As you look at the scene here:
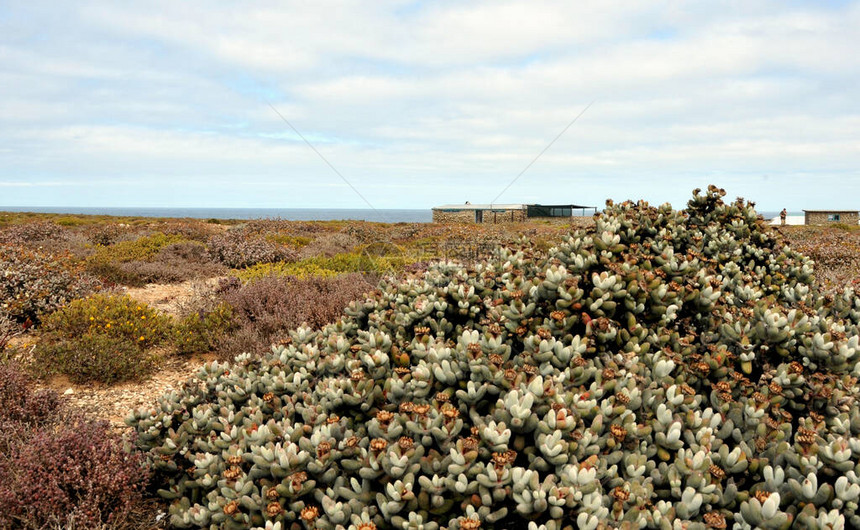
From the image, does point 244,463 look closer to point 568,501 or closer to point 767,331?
point 568,501

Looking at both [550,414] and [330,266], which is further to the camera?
[330,266]

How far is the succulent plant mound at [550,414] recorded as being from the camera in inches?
80.6

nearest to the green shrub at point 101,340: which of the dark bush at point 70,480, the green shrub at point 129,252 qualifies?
the dark bush at point 70,480

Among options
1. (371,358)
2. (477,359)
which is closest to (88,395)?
(371,358)

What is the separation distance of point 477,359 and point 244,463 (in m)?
1.36

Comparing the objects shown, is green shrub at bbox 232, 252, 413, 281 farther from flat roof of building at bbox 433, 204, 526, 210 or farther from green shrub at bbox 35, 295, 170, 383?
flat roof of building at bbox 433, 204, 526, 210

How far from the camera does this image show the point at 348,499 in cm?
227

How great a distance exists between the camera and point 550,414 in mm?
2135

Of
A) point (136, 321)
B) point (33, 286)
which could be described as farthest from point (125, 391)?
point (33, 286)

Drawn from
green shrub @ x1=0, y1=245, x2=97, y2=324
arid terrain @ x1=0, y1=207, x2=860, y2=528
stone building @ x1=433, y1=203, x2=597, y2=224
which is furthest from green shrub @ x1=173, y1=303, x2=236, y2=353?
stone building @ x1=433, y1=203, x2=597, y2=224

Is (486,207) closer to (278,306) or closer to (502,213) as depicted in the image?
(502,213)

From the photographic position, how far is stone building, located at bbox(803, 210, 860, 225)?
52.4m

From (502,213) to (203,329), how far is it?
4850cm

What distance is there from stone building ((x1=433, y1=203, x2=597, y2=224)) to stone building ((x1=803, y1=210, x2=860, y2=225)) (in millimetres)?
23569
